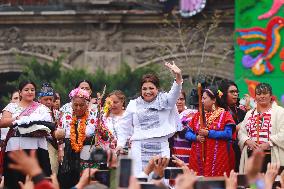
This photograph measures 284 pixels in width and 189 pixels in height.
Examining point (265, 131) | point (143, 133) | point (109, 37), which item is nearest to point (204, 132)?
point (265, 131)

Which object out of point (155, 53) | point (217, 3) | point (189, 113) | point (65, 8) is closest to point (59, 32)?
point (65, 8)

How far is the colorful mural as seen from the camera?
62.4 ft

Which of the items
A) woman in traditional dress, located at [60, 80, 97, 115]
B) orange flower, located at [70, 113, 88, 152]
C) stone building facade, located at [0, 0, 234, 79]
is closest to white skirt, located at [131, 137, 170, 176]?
orange flower, located at [70, 113, 88, 152]

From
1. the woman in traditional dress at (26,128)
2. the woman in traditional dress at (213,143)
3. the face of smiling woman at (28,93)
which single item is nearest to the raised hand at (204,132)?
the woman in traditional dress at (213,143)

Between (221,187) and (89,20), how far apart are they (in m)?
16.5

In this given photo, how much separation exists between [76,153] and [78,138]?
6.7 inches

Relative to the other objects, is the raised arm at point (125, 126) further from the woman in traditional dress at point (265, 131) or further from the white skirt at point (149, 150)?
the woman in traditional dress at point (265, 131)

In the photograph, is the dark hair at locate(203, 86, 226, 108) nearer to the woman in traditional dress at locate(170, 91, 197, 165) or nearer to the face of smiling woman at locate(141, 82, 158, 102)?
the woman in traditional dress at locate(170, 91, 197, 165)

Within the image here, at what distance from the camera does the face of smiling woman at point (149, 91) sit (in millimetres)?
8680

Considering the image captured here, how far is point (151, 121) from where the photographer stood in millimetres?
8734

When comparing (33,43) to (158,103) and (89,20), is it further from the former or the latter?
(158,103)

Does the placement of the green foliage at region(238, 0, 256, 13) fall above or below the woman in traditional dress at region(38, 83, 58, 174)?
above

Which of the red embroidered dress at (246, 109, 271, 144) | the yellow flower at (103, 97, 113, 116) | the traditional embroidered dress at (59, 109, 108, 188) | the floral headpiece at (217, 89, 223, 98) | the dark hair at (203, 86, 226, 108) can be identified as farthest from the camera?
the yellow flower at (103, 97, 113, 116)

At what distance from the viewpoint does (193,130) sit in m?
9.44
